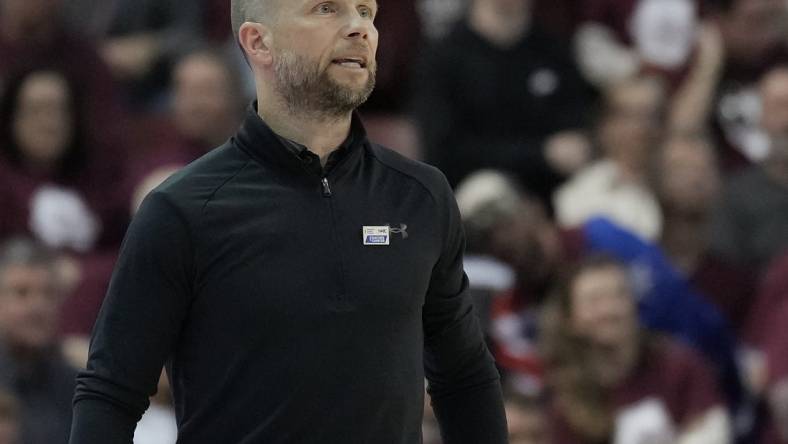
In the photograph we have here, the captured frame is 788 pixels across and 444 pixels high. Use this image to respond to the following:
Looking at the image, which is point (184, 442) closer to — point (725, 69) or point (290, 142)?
point (290, 142)

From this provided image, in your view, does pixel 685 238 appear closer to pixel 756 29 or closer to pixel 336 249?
pixel 756 29

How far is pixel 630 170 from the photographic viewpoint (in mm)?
7016

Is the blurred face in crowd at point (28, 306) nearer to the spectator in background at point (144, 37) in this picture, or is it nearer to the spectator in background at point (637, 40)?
the spectator in background at point (144, 37)

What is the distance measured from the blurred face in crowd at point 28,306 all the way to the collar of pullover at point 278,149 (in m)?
3.09

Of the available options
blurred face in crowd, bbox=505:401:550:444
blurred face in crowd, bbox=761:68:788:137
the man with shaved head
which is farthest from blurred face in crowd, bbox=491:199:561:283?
the man with shaved head

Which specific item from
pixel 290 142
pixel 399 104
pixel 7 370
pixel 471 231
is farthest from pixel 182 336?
pixel 399 104

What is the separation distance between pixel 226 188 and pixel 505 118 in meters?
4.96

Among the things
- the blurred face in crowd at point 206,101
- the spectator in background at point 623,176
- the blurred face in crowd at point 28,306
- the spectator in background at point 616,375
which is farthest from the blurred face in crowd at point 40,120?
the spectator in background at point 616,375

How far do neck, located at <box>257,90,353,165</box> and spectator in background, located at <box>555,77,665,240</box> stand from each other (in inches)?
162

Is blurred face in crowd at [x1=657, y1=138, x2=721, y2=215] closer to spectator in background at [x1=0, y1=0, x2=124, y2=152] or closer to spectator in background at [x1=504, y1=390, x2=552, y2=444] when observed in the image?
spectator in background at [x1=504, y1=390, x2=552, y2=444]

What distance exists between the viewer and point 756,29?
7859mm

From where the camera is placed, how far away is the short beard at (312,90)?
8.73 feet

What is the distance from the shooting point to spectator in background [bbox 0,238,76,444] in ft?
18.0

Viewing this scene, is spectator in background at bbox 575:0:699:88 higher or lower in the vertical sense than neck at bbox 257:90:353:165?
lower
